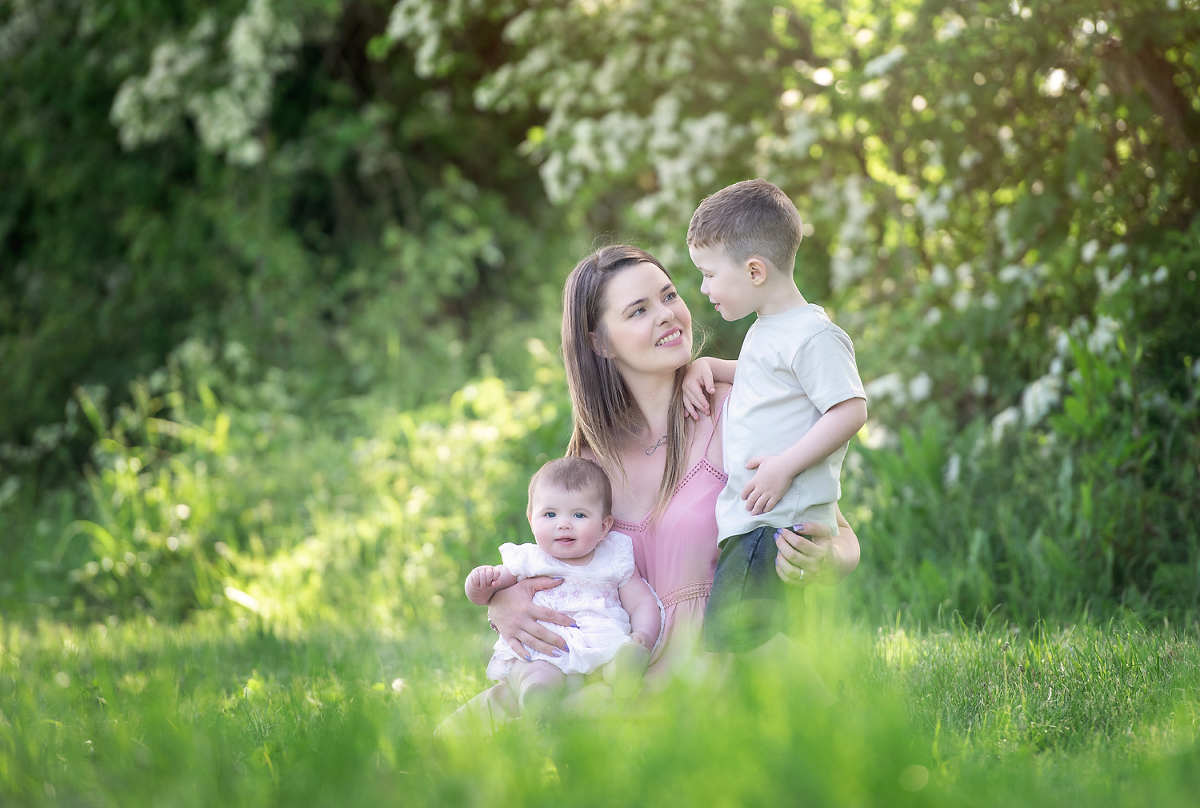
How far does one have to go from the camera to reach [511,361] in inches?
293

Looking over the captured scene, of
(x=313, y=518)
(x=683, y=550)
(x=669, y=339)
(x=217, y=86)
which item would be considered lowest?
(x=313, y=518)

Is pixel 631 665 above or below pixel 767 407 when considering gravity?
below

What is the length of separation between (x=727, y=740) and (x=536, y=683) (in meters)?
0.87

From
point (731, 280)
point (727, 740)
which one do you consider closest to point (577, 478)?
point (731, 280)

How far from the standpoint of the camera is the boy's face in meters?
2.22

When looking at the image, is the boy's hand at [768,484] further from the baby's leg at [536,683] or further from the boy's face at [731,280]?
the baby's leg at [536,683]

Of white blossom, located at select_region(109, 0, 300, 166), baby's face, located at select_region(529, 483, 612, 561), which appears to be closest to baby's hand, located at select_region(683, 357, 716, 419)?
baby's face, located at select_region(529, 483, 612, 561)

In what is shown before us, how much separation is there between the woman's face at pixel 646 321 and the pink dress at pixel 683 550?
0.65ft

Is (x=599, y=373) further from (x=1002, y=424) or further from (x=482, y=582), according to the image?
(x=1002, y=424)

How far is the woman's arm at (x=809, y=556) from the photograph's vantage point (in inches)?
84.3

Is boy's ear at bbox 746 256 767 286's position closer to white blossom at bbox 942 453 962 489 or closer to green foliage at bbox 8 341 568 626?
white blossom at bbox 942 453 962 489

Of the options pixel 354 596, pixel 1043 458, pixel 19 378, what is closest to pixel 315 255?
pixel 19 378

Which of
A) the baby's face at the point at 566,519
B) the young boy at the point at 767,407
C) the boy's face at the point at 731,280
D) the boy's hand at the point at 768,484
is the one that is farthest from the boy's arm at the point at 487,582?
the boy's face at the point at 731,280

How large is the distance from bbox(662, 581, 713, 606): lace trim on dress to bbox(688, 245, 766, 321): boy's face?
2.12 feet
